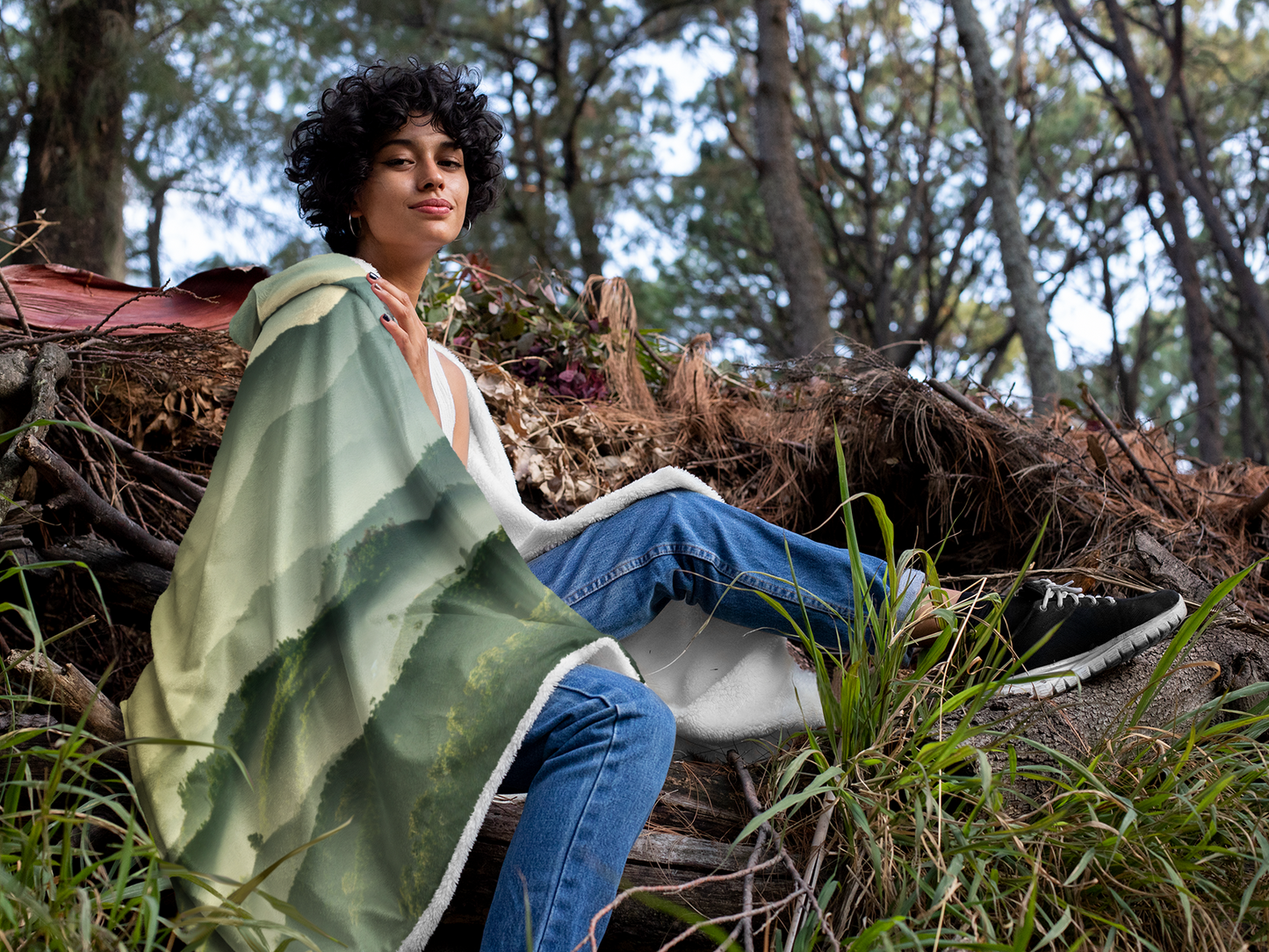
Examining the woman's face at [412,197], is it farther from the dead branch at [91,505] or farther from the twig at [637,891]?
the twig at [637,891]

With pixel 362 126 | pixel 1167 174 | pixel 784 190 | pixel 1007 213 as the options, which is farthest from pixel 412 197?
pixel 1167 174

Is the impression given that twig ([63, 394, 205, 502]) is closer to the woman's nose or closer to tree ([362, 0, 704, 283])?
the woman's nose

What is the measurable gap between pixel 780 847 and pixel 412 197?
1503mm

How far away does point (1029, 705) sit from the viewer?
1709 millimetres

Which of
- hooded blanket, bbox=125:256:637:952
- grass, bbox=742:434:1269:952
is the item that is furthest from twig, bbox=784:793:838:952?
hooded blanket, bbox=125:256:637:952

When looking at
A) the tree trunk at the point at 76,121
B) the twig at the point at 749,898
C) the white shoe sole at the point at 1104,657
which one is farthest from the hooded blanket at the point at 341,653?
the tree trunk at the point at 76,121

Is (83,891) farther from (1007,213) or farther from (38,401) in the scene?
(1007,213)

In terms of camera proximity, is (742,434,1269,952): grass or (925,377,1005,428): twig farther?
(925,377,1005,428): twig

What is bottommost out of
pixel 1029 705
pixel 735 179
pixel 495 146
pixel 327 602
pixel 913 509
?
pixel 1029 705

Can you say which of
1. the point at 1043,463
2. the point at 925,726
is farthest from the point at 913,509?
the point at 925,726

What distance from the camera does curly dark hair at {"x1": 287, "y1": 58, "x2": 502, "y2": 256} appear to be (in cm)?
203

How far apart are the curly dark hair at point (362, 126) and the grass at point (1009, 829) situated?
1.33 metres

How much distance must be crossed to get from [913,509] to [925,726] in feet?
4.48

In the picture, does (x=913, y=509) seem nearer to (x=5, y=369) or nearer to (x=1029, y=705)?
(x=1029, y=705)
